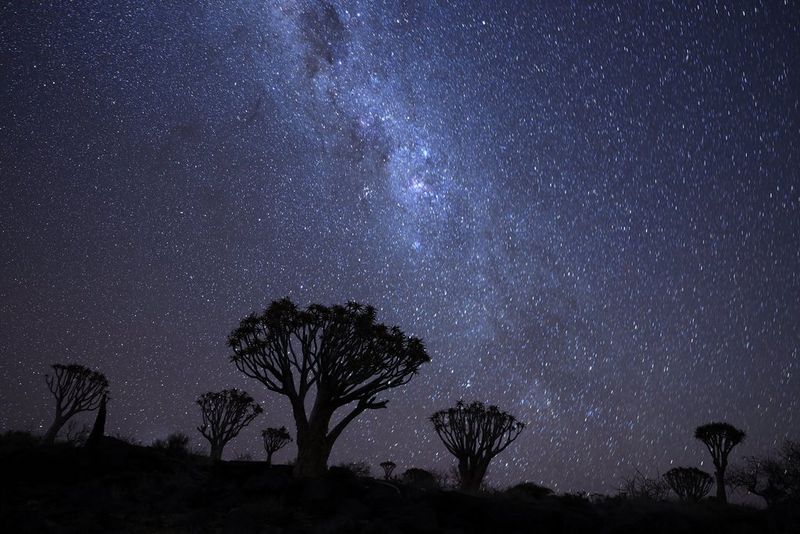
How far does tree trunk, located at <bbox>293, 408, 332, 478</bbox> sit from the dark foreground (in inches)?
23.2

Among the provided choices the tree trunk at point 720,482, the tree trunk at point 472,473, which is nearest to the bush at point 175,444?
the tree trunk at point 472,473

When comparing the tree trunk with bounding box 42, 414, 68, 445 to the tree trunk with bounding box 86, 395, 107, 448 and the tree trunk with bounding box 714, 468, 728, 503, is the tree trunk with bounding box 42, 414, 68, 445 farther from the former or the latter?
the tree trunk with bounding box 714, 468, 728, 503

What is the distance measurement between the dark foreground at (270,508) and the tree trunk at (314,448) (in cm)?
59

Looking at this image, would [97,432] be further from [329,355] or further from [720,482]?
[720,482]

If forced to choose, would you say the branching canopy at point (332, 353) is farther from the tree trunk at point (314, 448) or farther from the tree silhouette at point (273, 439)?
the tree silhouette at point (273, 439)

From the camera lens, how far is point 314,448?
1266 centimetres

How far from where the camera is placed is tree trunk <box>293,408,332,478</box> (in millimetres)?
12383

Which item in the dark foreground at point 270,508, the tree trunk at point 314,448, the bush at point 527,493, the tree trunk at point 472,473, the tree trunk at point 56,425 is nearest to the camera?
the dark foreground at point 270,508

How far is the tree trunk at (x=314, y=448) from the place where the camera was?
12.4 m

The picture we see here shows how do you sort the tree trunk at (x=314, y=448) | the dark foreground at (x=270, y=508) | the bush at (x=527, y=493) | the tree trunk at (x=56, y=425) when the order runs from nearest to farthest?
the dark foreground at (x=270, y=508), the tree trunk at (x=314, y=448), the bush at (x=527, y=493), the tree trunk at (x=56, y=425)

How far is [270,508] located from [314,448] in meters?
2.96

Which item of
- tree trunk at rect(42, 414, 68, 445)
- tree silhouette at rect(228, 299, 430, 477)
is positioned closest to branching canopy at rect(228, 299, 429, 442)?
tree silhouette at rect(228, 299, 430, 477)

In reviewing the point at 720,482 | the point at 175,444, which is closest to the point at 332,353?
the point at 175,444

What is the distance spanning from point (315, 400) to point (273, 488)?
8.94 ft
